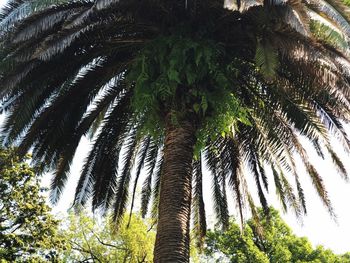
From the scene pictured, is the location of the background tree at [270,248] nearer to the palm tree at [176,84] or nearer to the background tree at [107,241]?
the background tree at [107,241]

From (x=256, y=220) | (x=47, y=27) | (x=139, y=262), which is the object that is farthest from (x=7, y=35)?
(x=139, y=262)

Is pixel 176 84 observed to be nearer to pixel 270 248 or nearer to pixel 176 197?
pixel 176 197

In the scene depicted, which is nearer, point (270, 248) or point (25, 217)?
point (25, 217)

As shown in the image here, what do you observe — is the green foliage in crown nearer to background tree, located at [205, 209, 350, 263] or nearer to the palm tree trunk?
the palm tree trunk

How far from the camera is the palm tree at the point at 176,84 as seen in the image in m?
7.25

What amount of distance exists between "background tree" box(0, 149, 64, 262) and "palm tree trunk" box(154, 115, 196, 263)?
480 centimetres

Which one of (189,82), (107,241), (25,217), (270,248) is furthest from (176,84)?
(270,248)

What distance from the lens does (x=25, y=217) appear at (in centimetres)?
1159

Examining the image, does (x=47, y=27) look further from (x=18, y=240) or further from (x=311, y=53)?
(x=18, y=240)

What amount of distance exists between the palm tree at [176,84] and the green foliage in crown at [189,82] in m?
0.02

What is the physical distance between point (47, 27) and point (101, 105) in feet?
8.84

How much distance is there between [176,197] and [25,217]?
5.46 m

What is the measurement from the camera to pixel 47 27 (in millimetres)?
7676

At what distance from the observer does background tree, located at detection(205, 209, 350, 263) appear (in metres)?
24.1
